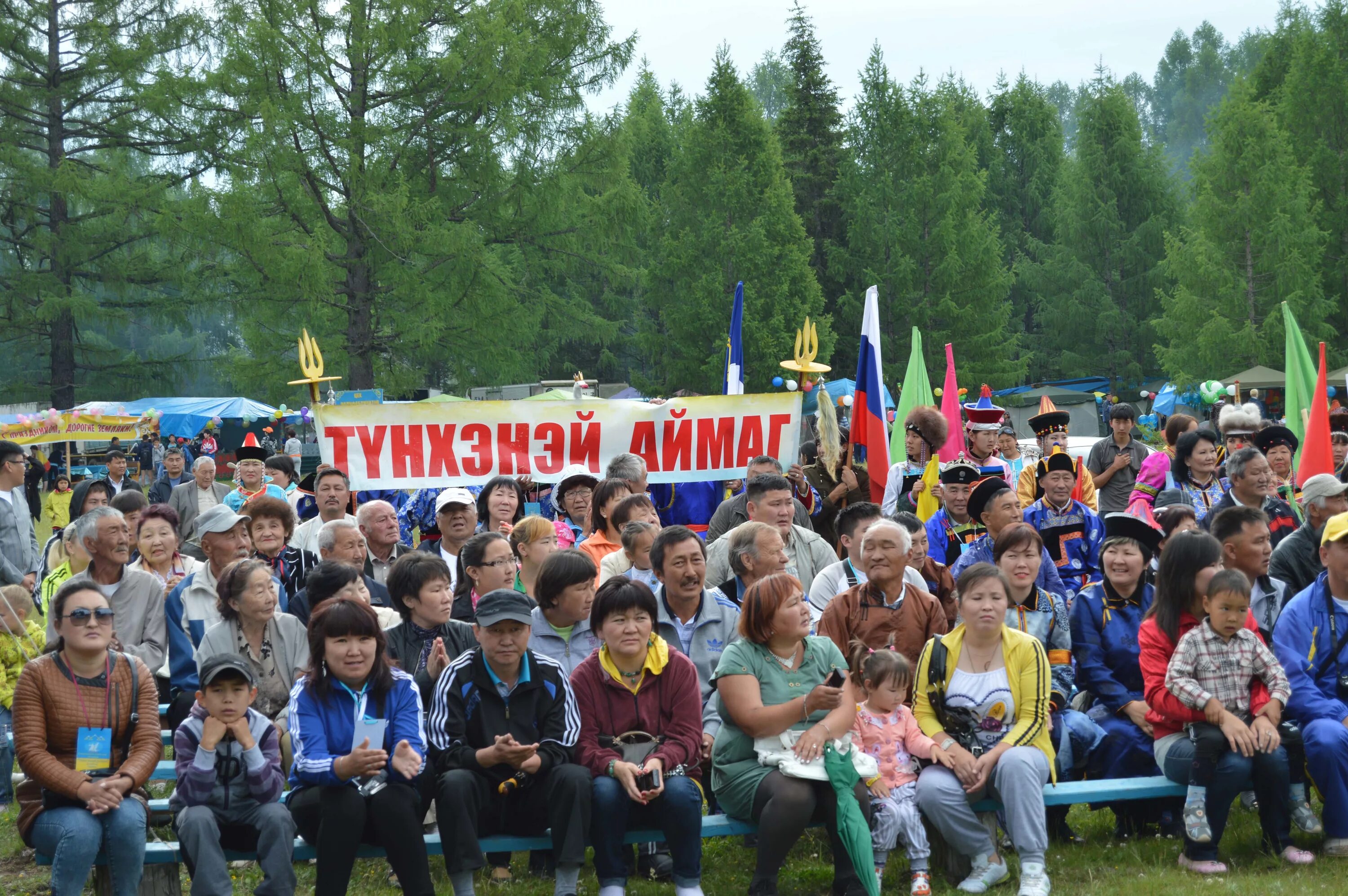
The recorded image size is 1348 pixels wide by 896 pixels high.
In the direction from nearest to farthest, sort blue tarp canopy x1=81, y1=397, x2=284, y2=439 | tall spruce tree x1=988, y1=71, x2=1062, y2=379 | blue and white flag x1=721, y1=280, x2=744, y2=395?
Result: blue and white flag x1=721, y1=280, x2=744, y2=395 < blue tarp canopy x1=81, y1=397, x2=284, y2=439 < tall spruce tree x1=988, y1=71, x2=1062, y2=379

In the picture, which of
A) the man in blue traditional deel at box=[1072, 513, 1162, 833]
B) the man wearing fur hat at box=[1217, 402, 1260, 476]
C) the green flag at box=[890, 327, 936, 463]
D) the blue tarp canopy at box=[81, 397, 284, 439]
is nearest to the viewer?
the man in blue traditional deel at box=[1072, 513, 1162, 833]

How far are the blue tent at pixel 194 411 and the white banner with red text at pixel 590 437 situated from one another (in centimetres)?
3119

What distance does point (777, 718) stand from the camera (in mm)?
5211

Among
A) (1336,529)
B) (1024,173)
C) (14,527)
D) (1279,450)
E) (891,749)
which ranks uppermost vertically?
(1024,173)

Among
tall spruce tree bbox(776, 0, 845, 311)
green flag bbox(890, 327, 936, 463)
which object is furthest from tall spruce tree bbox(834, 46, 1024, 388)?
green flag bbox(890, 327, 936, 463)

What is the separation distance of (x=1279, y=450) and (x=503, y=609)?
592cm

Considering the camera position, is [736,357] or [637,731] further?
[736,357]

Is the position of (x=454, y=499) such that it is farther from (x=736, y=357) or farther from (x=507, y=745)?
(x=736, y=357)

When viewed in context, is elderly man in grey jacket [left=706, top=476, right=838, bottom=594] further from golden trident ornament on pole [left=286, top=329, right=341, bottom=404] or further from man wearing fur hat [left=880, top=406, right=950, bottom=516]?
golden trident ornament on pole [left=286, top=329, right=341, bottom=404]

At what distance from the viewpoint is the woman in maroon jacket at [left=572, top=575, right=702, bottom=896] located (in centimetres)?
514

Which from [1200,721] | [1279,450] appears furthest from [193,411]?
[1200,721]

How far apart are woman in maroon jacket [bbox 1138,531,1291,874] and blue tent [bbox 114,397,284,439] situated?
36.1 m

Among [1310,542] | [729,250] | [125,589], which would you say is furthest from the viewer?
[729,250]

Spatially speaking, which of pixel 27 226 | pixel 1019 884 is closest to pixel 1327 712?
pixel 1019 884
